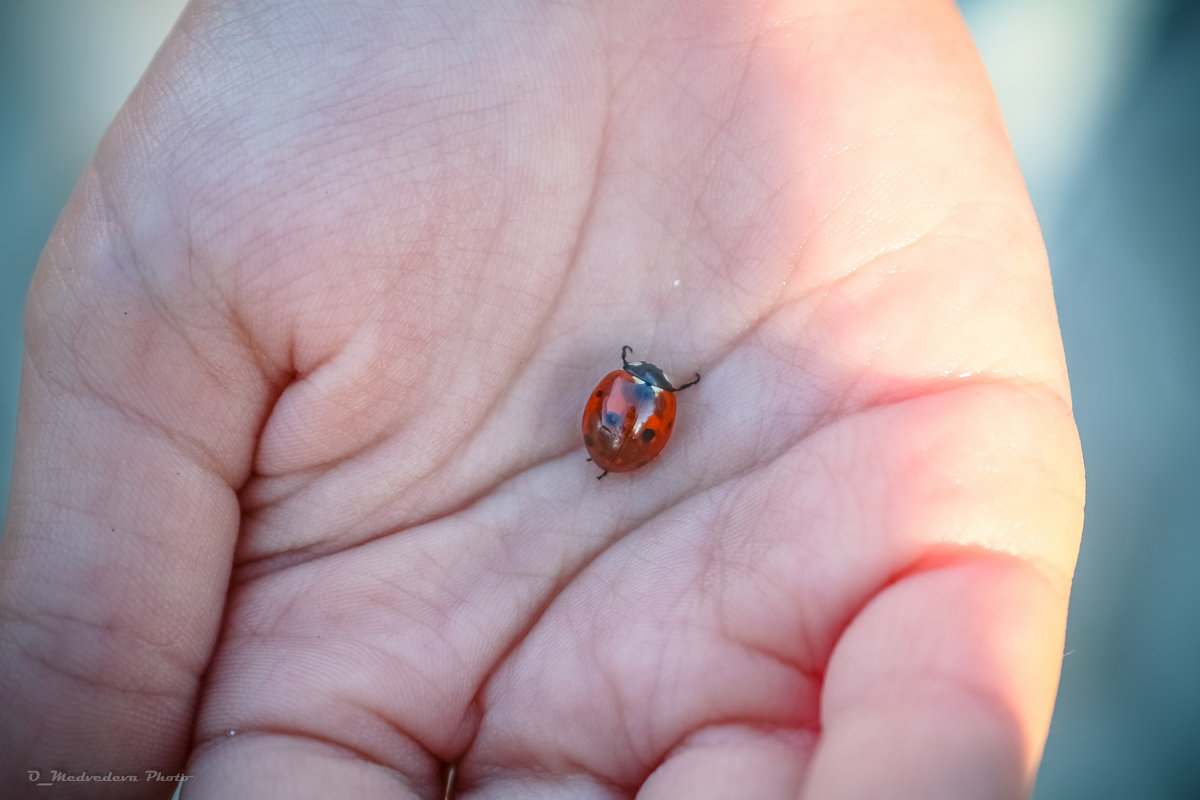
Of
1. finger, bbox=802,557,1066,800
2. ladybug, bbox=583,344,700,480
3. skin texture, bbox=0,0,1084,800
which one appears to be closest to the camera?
finger, bbox=802,557,1066,800

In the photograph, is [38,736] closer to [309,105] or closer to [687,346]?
[309,105]

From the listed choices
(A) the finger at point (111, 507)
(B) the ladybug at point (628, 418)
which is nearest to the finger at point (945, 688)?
(B) the ladybug at point (628, 418)

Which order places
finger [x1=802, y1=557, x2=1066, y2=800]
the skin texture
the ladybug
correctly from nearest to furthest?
finger [x1=802, y1=557, x2=1066, y2=800], the skin texture, the ladybug

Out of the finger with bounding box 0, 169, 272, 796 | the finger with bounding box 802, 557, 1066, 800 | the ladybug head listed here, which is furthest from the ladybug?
the finger with bounding box 0, 169, 272, 796

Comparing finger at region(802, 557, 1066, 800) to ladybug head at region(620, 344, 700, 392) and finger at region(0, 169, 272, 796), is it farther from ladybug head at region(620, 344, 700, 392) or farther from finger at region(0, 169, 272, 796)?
finger at region(0, 169, 272, 796)

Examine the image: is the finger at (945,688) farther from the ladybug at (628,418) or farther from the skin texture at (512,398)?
the ladybug at (628,418)

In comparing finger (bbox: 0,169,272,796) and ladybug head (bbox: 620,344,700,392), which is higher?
ladybug head (bbox: 620,344,700,392)
